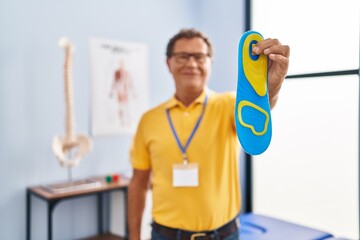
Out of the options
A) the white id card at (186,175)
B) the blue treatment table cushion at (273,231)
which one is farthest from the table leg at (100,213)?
the white id card at (186,175)

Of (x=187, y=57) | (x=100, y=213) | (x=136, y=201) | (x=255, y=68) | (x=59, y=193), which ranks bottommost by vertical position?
(x=100, y=213)

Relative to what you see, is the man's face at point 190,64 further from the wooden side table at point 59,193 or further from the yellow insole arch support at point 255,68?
the wooden side table at point 59,193

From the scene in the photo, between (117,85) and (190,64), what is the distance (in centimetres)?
157

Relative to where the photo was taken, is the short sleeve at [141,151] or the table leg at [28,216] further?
the table leg at [28,216]

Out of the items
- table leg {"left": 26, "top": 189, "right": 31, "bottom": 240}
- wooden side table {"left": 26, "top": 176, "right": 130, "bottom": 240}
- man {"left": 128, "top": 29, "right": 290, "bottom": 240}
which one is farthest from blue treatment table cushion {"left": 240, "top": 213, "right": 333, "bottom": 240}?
table leg {"left": 26, "top": 189, "right": 31, "bottom": 240}

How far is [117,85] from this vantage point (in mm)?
2930

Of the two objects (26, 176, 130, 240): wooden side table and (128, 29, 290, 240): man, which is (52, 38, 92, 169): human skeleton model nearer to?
(26, 176, 130, 240): wooden side table

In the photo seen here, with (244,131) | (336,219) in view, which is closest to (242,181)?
(336,219)

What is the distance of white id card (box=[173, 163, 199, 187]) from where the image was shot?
4.51ft

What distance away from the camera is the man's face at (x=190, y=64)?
147 cm

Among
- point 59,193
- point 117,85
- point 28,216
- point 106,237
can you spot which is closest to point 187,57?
point 59,193

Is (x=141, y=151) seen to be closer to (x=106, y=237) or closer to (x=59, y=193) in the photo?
(x=59, y=193)

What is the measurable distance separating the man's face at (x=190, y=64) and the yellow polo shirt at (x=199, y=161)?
0.08 metres

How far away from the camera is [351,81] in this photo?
2.43 m
